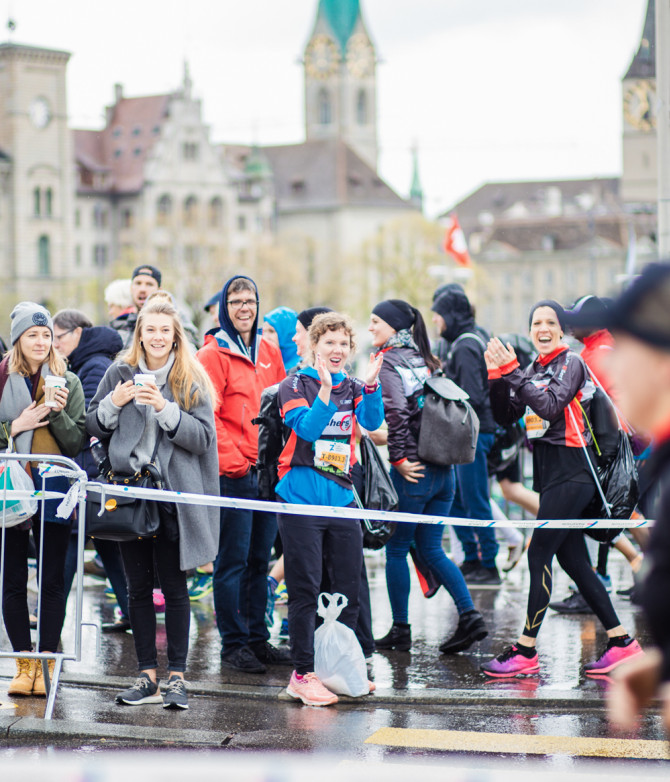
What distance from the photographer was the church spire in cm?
1213

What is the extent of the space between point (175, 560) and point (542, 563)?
2.07 metres

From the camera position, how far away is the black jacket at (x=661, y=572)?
2654mm

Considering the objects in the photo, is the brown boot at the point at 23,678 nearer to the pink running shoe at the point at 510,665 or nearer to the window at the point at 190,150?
the pink running shoe at the point at 510,665

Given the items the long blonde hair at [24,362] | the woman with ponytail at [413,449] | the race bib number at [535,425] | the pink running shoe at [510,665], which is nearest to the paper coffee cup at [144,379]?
the long blonde hair at [24,362]

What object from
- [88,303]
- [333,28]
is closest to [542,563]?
[88,303]

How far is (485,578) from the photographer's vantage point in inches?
394

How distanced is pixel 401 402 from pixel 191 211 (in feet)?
319

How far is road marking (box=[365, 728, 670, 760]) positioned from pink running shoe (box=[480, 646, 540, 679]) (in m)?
1.11

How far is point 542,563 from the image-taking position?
7223 millimetres

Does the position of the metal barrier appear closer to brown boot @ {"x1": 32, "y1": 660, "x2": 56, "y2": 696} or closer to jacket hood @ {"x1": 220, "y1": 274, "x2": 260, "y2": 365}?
brown boot @ {"x1": 32, "y1": 660, "x2": 56, "y2": 696}

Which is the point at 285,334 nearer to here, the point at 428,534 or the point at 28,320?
the point at 428,534

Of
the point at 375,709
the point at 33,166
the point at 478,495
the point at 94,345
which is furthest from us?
the point at 33,166

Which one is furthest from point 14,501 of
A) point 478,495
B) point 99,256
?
point 99,256

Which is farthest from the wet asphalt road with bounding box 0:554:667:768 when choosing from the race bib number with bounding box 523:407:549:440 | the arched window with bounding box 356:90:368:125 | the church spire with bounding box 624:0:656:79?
the arched window with bounding box 356:90:368:125
